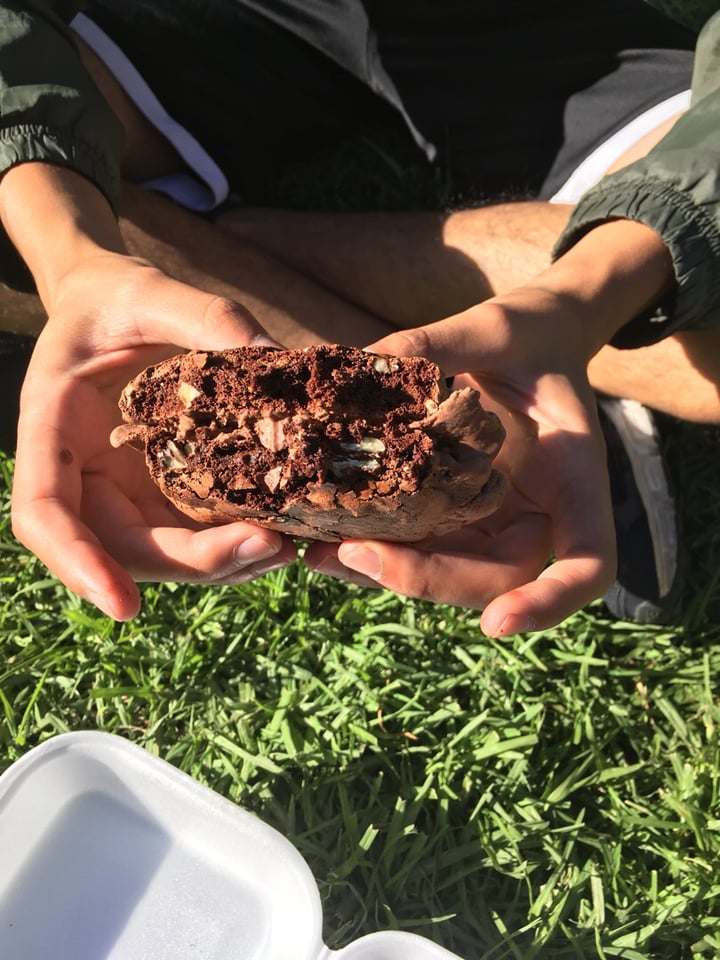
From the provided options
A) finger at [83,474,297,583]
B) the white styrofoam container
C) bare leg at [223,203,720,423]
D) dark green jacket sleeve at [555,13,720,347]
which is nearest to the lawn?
the white styrofoam container

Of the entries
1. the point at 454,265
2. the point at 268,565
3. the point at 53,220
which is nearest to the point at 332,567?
the point at 268,565

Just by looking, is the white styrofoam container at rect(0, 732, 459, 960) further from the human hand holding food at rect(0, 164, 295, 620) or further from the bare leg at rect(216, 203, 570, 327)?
the bare leg at rect(216, 203, 570, 327)

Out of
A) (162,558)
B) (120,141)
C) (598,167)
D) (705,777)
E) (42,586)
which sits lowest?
(705,777)

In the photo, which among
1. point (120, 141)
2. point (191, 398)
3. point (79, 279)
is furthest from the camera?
point (120, 141)

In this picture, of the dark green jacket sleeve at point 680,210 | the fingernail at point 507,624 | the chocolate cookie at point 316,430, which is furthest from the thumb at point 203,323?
the dark green jacket sleeve at point 680,210

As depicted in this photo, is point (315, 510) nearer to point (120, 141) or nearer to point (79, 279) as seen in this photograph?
point (79, 279)

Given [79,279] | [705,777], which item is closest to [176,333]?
[79,279]
